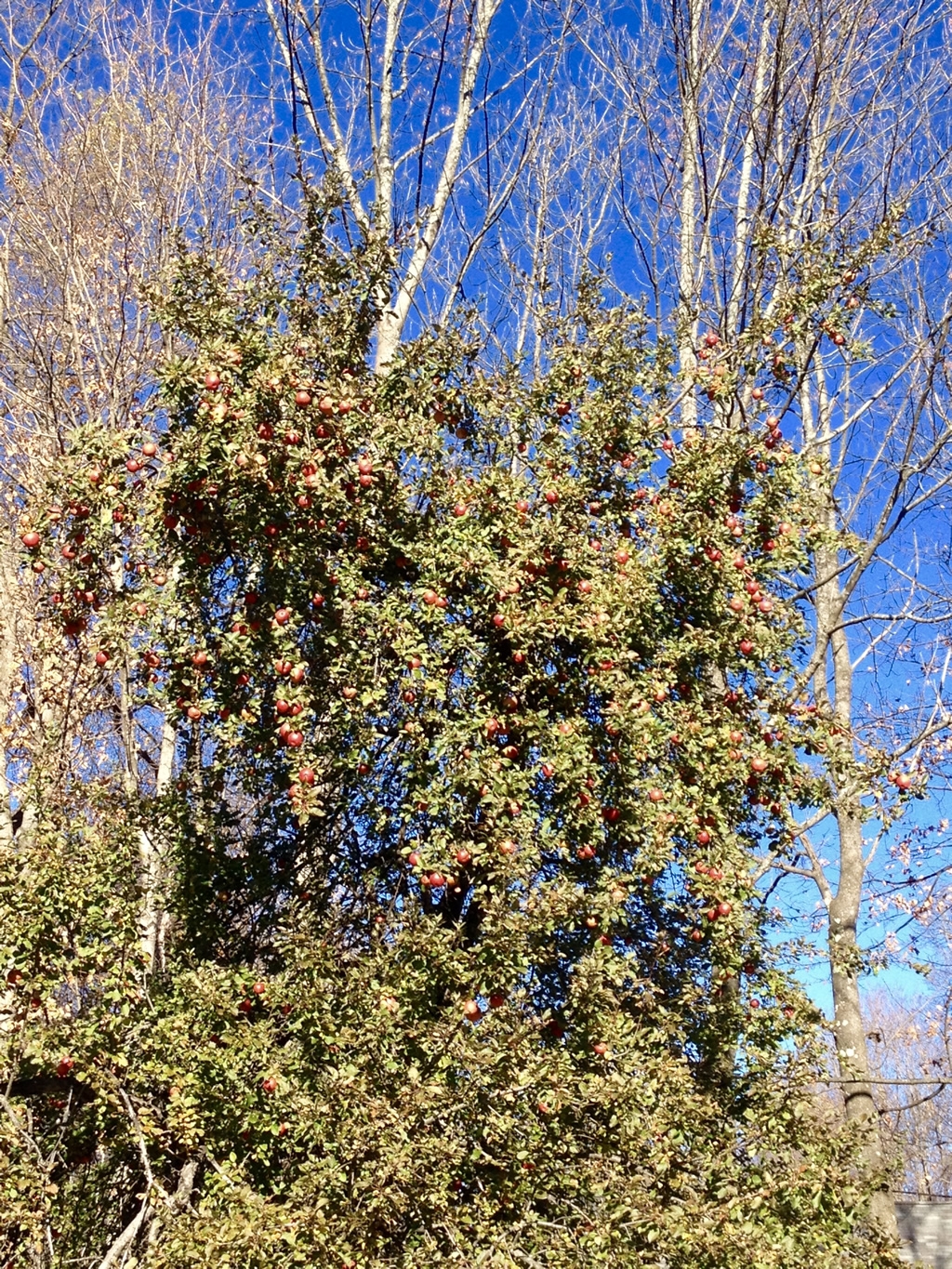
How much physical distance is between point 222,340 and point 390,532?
1.12 meters

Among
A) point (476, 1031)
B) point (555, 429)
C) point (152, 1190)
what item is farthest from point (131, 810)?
point (555, 429)

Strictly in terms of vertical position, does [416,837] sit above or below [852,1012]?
below

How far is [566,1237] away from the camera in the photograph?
132 inches

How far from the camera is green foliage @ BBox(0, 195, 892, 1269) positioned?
3535mm

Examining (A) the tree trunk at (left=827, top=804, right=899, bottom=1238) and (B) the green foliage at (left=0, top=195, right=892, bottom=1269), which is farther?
(A) the tree trunk at (left=827, top=804, right=899, bottom=1238)

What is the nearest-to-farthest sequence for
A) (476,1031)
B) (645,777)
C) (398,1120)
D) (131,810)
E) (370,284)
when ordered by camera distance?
(398,1120)
(476,1031)
(645,777)
(131,810)
(370,284)

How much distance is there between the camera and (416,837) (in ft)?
14.0

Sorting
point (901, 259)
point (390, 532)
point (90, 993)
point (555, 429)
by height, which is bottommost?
point (90, 993)

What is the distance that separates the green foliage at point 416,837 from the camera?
139 inches

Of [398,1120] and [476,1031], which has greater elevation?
[476,1031]

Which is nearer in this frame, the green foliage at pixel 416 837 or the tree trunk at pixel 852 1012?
the green foliage at pixel 416 837

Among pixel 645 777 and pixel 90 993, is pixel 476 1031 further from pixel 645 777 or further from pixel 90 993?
pixel 90 993

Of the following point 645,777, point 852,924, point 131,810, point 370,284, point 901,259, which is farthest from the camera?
point 852,924

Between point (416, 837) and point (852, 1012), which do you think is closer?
point (416, 837)
